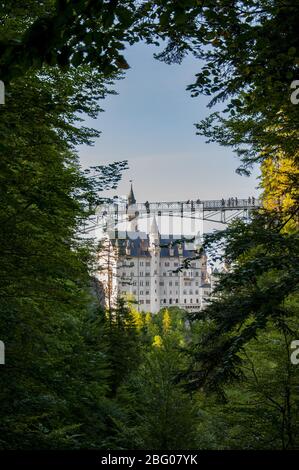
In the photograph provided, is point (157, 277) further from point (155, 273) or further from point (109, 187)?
point (109, 187)

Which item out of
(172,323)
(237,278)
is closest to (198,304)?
(172,323)

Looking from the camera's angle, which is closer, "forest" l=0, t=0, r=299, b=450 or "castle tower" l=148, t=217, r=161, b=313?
"forest" l=0, t=0, r=299, b=450

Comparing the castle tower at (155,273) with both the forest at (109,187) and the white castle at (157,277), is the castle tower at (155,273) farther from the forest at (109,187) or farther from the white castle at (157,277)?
the forest at (109,187)

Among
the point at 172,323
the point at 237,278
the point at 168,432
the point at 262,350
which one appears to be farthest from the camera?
the point at 172,323

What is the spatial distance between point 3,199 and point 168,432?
9077mm

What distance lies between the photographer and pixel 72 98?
7.67 m

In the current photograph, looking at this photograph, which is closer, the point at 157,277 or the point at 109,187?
the point at 109,187

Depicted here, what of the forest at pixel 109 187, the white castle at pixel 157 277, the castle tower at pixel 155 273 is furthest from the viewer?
the castle tower at pixel 155 273

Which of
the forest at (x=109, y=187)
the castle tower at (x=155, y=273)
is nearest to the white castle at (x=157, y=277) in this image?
the castle tower at (x=155, y=273)

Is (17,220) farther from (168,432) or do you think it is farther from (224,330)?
(168,432)

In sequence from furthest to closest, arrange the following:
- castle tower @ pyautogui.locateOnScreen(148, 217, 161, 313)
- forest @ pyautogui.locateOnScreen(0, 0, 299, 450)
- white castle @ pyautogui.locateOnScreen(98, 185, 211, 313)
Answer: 1. castle tower @ pyautogui.locateOnScreen(148, 217, 161, 313)
2. white castle @ pyautogui.locateOnScreen(98, 185, 211, 313)
3. forest @ pyautogui.locateOnScreen(0, 0, 299, 450)

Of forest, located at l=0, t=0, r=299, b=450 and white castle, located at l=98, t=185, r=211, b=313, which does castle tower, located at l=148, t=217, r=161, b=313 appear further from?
forest, located at l=0, t=0, r=299, b=450

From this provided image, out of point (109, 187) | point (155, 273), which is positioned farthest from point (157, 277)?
point (109, 187)

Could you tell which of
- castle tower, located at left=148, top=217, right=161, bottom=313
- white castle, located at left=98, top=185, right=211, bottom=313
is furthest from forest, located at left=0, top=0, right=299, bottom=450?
castle tower, located at left=148, top=217, right=161, bottom=313
